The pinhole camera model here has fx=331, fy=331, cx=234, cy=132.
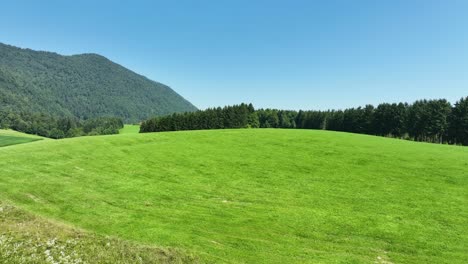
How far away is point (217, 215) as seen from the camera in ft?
74.7

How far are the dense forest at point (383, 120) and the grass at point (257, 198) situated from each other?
62.3 meters

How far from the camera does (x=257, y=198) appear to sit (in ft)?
89.1

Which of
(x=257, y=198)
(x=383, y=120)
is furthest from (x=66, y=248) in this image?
(x=383, y=120)

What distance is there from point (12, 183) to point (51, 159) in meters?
8.68

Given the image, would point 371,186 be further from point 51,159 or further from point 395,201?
point 51,159

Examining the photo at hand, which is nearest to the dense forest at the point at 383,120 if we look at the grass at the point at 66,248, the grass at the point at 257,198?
the grass at the point at 257,198

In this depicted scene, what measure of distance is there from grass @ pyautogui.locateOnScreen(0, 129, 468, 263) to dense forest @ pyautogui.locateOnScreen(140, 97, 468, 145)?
62.3 meters

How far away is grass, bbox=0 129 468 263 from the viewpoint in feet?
59.8

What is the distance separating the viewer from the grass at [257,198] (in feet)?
59.8

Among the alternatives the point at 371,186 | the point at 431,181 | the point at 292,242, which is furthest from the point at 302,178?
the point at 292,242

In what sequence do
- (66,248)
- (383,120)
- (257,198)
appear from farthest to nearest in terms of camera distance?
1. (383,120)
2. (257,198)
3. (66,248)

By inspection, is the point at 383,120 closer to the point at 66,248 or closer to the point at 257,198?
the point at 257,198

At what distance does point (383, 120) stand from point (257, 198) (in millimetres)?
97672

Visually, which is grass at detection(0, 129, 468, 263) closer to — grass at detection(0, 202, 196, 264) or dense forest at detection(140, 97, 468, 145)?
grass at detection(0, 202, 196, 264)
